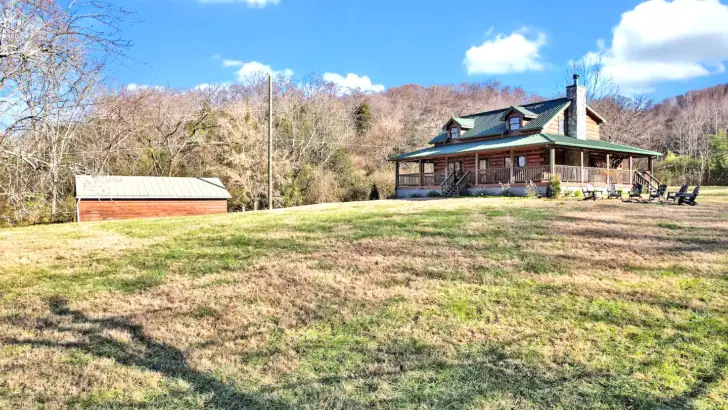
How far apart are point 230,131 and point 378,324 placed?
29.9m

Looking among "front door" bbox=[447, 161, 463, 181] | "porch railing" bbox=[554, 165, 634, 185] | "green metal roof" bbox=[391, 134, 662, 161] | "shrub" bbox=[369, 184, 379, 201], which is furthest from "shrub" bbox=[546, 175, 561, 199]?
"shrub" bbox=[369, 184, 379, 201]

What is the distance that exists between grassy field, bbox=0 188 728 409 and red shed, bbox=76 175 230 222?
15.3 m

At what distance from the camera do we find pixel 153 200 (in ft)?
81.1

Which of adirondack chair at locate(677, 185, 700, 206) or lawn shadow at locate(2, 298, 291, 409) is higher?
adirondack chair at locate(677, 185, 700, 206)

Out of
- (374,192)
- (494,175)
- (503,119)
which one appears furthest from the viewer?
(374,192)

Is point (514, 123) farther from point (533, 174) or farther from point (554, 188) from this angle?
point (554, 188)

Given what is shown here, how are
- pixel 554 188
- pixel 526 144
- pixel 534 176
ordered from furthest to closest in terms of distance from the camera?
pixel 534 176 → pixel 526 144 → pixel 554 188

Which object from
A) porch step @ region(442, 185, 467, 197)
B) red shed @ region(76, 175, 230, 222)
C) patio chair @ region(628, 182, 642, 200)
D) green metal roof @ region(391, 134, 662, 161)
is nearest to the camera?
patio chair @ region(628, 182, 642, 200)

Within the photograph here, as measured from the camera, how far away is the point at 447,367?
13.9 ft

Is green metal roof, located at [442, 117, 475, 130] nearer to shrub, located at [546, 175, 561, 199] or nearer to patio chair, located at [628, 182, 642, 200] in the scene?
shrub, located at [546, 175, 561, 199]

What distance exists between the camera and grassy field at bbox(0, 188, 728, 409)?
3.84m

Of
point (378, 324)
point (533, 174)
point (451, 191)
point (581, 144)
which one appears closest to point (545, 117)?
point (581, 144)

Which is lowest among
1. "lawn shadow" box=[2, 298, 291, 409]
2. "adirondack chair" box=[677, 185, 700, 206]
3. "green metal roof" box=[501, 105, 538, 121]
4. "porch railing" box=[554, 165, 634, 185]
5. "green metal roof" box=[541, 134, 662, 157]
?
"lawn shadow" box=[2, 298, 291, 409]

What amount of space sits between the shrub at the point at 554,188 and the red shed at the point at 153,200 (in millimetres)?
18336
